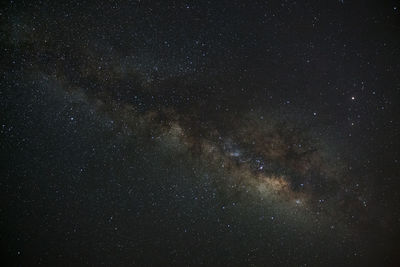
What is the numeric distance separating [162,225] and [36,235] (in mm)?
2286

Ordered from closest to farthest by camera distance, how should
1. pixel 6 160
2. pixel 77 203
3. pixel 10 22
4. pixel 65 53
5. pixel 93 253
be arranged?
pixel 10 22, pixel 65 53, pixel 6 160, pixel 77 203, pixel 93 253

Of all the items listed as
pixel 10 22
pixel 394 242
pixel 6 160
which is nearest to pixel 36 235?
pixel 6 160

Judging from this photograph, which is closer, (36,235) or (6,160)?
(6,160)

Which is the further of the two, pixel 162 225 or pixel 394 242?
pixel 394 242

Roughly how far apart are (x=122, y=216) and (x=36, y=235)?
1.56 meters

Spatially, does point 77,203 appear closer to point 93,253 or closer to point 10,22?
point 93,253

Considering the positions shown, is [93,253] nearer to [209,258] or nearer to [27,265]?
[27,265]

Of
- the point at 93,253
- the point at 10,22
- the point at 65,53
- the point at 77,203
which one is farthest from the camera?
the point at 93,253

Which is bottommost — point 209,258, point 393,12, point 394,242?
point 209,258

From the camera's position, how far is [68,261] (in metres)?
4.80

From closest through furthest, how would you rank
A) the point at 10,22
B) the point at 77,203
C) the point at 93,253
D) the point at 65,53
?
the point at 10,22 < the point at 65,53 < the point at 77,203 < the point at 93,253

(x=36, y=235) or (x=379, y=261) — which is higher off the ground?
(x=379, y=261)

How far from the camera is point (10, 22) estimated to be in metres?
3.58

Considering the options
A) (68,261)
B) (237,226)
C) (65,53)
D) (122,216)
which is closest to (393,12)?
(237,226)
